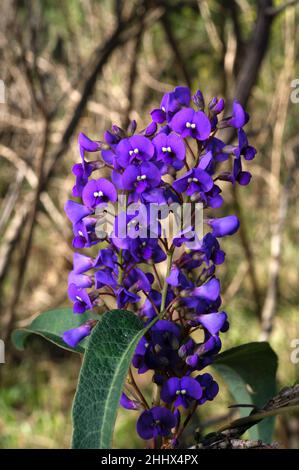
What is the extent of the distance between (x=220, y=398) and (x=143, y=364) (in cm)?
240

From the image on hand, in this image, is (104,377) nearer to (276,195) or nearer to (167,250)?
(167,250)

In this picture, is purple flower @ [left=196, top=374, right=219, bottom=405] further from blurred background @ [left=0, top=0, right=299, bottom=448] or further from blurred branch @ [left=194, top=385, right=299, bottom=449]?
blurred background @ [left=0, top=0, right=299, bottom=448]

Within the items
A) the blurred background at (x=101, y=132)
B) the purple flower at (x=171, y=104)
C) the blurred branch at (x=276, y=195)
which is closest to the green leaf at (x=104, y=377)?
the purple flower at (x=171, y=104)

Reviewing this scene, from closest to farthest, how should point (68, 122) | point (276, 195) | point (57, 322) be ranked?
point (57, 322)
point (68, 122)
point (276, 195)

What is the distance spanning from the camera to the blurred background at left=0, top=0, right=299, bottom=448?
7.95ft

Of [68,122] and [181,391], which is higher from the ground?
[68,122]

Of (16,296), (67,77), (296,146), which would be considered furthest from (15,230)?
(296,146)

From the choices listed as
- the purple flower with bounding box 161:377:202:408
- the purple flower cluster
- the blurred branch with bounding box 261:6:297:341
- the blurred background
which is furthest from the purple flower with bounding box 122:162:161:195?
the blurred branch with bounding box 261:6:297:341

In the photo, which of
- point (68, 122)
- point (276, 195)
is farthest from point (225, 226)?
point (276, 195)

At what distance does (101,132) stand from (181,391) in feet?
7.90

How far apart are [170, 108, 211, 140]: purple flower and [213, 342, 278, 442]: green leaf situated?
0.34 meters

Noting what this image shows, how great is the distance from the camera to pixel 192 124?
2.68 feet

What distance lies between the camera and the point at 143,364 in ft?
2.67

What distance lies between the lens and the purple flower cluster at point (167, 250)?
2.58ft
